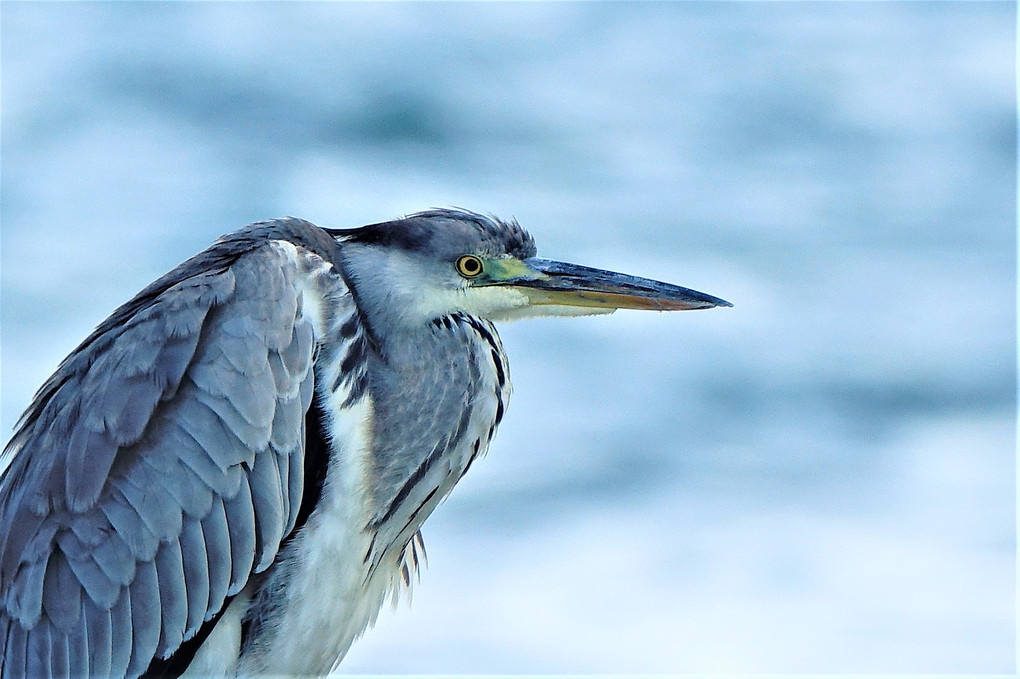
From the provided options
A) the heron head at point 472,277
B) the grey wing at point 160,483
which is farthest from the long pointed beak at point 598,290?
the grey wing at point 160,483

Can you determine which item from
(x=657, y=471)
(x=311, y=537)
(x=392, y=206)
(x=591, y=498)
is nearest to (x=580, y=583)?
(x=591, y=498)

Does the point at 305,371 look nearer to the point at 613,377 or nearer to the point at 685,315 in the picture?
the point at 613,377

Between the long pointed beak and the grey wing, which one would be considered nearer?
the grey wing

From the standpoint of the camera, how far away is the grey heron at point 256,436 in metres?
2.56

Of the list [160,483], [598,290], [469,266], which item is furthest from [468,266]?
[160,483]

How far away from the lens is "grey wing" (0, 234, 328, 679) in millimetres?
2547

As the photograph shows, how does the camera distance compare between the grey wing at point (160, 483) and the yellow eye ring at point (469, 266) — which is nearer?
the grey wing at point (160, 483)

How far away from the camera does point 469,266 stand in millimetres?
2781

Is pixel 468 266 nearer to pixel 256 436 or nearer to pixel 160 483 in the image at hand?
pixel 256 436

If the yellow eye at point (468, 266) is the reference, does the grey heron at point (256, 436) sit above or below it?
below

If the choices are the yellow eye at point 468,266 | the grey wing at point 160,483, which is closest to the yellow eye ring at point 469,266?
the yellow eye at point 468,266

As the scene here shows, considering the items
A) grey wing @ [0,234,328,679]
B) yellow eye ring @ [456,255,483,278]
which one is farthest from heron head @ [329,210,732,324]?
grey wing @ [0,234,328,679]

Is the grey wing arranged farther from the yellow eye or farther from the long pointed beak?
the long pointed beak

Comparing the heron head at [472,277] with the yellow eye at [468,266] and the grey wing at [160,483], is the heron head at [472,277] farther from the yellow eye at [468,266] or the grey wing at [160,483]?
the grey wing at [160,483]
